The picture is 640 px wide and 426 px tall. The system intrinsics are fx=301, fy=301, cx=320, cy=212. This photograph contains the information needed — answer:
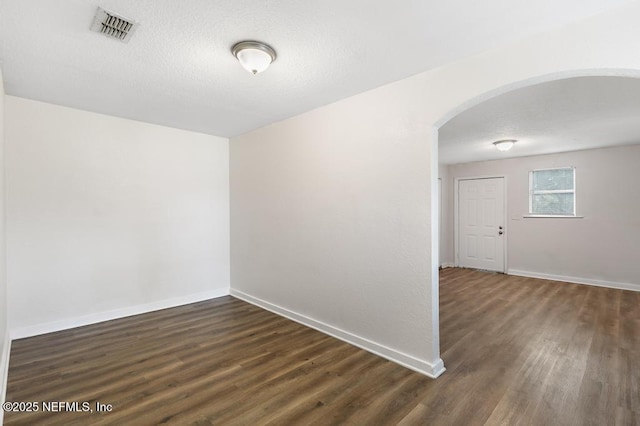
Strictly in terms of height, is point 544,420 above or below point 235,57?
below

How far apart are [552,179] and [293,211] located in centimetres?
542

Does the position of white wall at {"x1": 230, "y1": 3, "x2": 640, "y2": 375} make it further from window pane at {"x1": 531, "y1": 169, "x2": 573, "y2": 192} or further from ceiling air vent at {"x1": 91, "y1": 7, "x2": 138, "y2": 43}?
window pane at {"x1": 531, "y1": 169, "x2": 573, "y2": 192}

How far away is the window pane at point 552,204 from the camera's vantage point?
5.75 m

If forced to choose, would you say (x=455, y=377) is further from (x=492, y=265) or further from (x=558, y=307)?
(x=492, y=265)

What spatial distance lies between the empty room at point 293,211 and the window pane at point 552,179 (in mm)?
563

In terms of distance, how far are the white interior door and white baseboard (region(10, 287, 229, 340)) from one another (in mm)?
5450

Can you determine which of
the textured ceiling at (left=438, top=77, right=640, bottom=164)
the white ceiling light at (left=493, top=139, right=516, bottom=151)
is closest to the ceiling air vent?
the textured ceiling at (left=438, top=77, right=640, bottom=164)

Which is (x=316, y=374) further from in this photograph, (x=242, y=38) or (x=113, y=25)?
(x=113, y=25)

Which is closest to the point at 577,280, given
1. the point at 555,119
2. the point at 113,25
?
the point at 555,119

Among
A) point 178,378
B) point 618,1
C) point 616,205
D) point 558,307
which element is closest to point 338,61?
point 618,1

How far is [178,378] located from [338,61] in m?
2.82

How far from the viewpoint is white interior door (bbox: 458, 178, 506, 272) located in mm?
6504

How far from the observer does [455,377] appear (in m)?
2.41

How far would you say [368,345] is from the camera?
9.48ft
